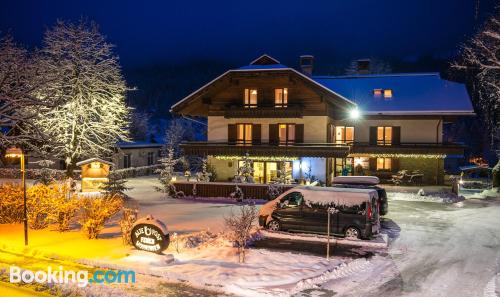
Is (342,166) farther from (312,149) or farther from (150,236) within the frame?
(150,236)

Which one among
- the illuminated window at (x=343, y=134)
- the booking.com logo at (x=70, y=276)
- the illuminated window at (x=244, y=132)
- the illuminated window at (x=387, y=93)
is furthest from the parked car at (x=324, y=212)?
the illuminated window at (x=387, y=93)

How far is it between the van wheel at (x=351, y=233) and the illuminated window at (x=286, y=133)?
55.6 feet

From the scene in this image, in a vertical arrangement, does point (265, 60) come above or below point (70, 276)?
above

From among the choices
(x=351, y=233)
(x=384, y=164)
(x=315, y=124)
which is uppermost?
(x=315, y=124)

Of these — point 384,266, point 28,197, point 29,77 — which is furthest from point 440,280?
point 29,77

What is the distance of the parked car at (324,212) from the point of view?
1564cm

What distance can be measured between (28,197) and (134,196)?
39.6 ft

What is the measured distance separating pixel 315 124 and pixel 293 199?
1614 centimetres

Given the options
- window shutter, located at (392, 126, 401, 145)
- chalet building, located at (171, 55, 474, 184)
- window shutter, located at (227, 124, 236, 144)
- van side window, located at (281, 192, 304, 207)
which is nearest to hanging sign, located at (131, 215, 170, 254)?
van side window, located at (281, 192, 304, 207)

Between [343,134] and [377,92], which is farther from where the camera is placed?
[377,92]

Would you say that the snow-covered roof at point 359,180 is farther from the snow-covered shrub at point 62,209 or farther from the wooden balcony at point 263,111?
the snow-covered shrub at point 62,209

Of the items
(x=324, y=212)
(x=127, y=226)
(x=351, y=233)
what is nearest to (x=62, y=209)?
(x=127, y=226)

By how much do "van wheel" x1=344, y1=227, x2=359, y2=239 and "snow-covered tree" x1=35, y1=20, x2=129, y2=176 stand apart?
70.4ft

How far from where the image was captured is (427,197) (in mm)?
27406
